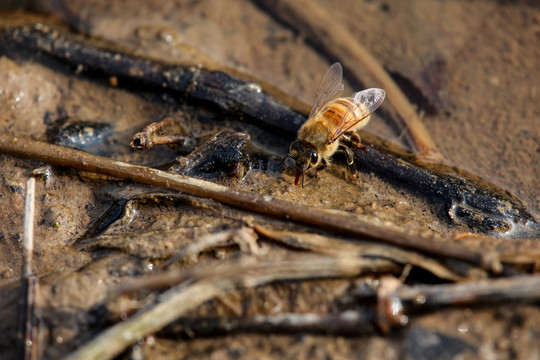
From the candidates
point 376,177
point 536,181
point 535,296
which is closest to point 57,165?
point 376,177

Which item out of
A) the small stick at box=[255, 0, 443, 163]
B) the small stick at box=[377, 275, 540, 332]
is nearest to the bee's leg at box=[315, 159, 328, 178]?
the small stick at box=[255, 0, 443, 163]

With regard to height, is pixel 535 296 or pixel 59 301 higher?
pixel 535 296

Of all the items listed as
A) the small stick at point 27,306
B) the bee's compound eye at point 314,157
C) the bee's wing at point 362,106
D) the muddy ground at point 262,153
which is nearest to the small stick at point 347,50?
the muddy ground at point 262,153

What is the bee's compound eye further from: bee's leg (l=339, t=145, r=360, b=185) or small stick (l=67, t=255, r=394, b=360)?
small stick (l=67, t=255, r=394, b=360)

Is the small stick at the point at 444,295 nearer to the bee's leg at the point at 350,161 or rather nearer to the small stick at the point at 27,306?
the bee's leg at the point at 350,161

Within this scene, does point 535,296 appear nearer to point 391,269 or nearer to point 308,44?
point 391,269

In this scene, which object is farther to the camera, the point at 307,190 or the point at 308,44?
the point at 308,44
